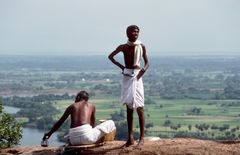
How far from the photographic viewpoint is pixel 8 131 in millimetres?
13461

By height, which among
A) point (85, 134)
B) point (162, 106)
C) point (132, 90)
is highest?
point (132, 90)

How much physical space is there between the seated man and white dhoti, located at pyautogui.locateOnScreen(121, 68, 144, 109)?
1.78 feet

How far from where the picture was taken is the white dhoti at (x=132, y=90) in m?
9.04

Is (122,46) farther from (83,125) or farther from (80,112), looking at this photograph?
(83,125)

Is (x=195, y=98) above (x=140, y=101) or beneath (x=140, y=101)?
beneath

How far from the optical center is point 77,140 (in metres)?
8.88

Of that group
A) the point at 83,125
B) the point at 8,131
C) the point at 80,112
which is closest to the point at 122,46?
the point at 80,112

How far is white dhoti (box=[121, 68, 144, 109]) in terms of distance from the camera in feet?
29.7

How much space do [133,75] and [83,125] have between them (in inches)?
44.8

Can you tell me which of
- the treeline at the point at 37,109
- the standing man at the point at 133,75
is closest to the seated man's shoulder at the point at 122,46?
the standing man at the point at 133,75

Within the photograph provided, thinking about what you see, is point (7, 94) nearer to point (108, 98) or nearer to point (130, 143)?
point (108, 98)

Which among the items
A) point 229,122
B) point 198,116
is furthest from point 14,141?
point 198,116

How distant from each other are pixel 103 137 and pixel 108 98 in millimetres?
88111

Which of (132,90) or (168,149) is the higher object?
(132,90)
